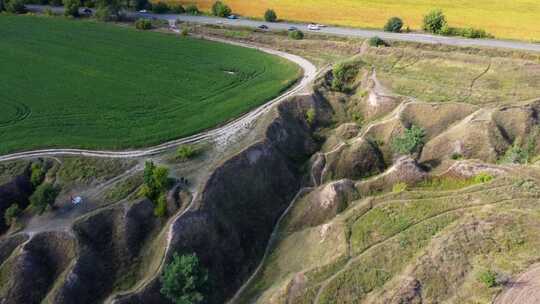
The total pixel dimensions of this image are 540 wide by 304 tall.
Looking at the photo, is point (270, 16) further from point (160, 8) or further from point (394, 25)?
point (394, 25)

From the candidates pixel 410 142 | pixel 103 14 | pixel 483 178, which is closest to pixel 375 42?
pixel 410 142

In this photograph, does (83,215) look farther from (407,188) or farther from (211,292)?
(407,188)

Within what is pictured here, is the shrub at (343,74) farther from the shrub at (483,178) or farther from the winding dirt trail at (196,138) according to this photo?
the shrub at (483,178)

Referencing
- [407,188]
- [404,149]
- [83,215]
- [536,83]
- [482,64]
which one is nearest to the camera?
[83,215]

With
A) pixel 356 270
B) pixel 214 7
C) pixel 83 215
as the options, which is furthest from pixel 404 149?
pixel 214 7

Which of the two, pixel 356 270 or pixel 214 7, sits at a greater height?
pixel 214 7

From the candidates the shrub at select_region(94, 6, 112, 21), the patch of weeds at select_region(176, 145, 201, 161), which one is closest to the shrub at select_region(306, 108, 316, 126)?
the patch of weeds at select_region(176, 145, 201, 161)

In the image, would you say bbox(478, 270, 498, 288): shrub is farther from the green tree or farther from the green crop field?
the green crop field
